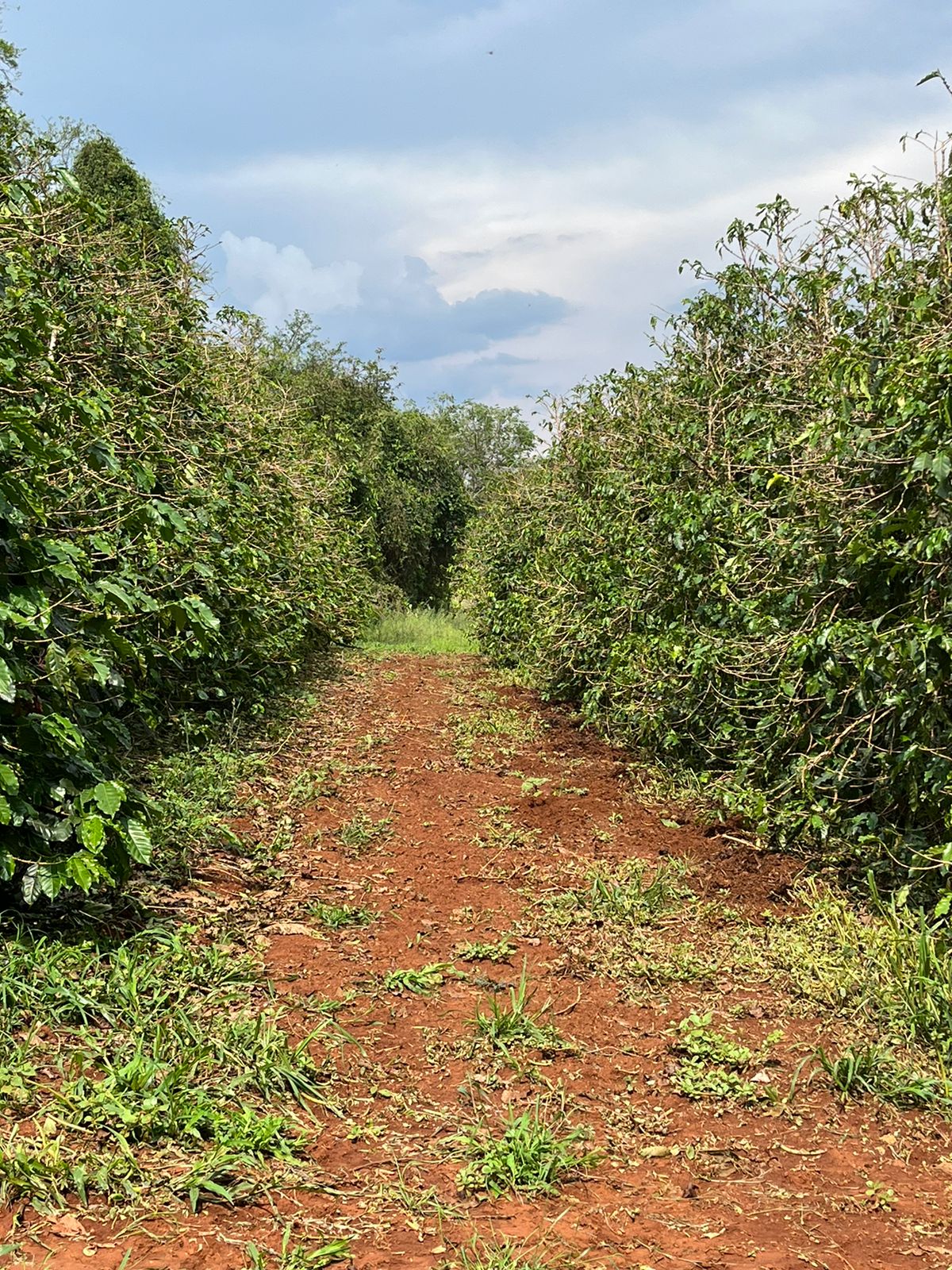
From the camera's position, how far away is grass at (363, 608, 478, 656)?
1432 cm

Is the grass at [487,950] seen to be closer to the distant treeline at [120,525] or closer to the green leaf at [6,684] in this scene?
the distant treeline at [120,525]

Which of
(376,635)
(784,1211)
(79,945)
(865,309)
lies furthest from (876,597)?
(376,635)

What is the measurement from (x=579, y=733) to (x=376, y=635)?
8293 mm

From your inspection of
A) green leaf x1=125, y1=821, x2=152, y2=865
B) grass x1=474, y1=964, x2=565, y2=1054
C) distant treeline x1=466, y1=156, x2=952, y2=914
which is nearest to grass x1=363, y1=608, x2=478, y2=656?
distant treeline x1=466, y1=156, x2=952, y2=914

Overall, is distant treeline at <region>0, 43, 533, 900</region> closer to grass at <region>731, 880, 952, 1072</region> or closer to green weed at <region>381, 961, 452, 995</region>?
green weed at <region>381, 961, 452, 995</region>

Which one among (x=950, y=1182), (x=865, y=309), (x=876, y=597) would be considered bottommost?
(x=950, y=1182)

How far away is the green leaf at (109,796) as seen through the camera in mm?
2805

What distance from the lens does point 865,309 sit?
4586mm

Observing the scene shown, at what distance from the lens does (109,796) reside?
284cm

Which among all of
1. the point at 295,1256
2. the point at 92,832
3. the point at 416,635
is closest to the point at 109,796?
the point at 92,832

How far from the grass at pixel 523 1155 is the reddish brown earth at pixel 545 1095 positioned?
1.7 inches

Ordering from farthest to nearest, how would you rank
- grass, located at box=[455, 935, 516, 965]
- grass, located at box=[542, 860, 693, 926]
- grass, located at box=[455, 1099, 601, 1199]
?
1. grass, located at box=[542, 860, 693, 926]
2. grass, located at box=[455, 935, 516, 965]
3. grass, located at box=[455, 1099, 601, 1199]

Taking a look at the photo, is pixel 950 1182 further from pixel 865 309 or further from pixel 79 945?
pixel 865 309

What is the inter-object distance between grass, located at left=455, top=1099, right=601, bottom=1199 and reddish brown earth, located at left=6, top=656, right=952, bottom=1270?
4 cm
